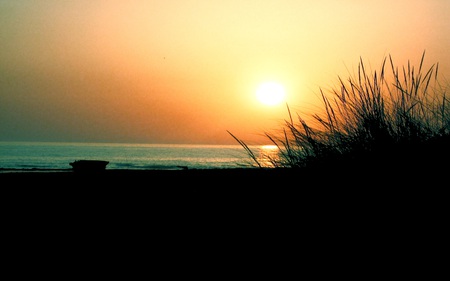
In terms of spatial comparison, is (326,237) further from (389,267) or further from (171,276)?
(171,276)

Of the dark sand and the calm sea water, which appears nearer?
the dark sand

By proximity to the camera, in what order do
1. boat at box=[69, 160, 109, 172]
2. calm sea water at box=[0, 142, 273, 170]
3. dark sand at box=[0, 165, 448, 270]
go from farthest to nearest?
calm sea water at box=[0, 142, 273, 170] → boat at box=[69, 160, 109, 172] → dark sand at box=[0, 165, 448, 270]

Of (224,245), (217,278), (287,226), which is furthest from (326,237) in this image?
(217,278)

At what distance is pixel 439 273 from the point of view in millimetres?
1991

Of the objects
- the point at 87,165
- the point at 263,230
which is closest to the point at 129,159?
the point at 87,165

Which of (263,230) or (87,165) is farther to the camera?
(87,165)

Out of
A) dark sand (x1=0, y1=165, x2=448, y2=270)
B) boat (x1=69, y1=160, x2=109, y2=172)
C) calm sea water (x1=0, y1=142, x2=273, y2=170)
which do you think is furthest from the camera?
calm sea water (x1=0, y1=142, x2=273, y2=170)

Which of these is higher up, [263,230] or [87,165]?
[87,165]

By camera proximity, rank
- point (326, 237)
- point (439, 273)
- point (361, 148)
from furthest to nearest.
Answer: point (361, 148)
point (326, 237)
point (439, 273)

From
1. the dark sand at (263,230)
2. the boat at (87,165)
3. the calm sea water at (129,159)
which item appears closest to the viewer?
the dark sand at (263,230)

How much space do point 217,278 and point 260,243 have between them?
1.76ft

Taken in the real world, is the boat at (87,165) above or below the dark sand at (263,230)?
above

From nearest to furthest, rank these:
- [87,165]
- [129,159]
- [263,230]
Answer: [263,230]
[87,165]
[129,159]

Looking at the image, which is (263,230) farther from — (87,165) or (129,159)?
(129,159)
